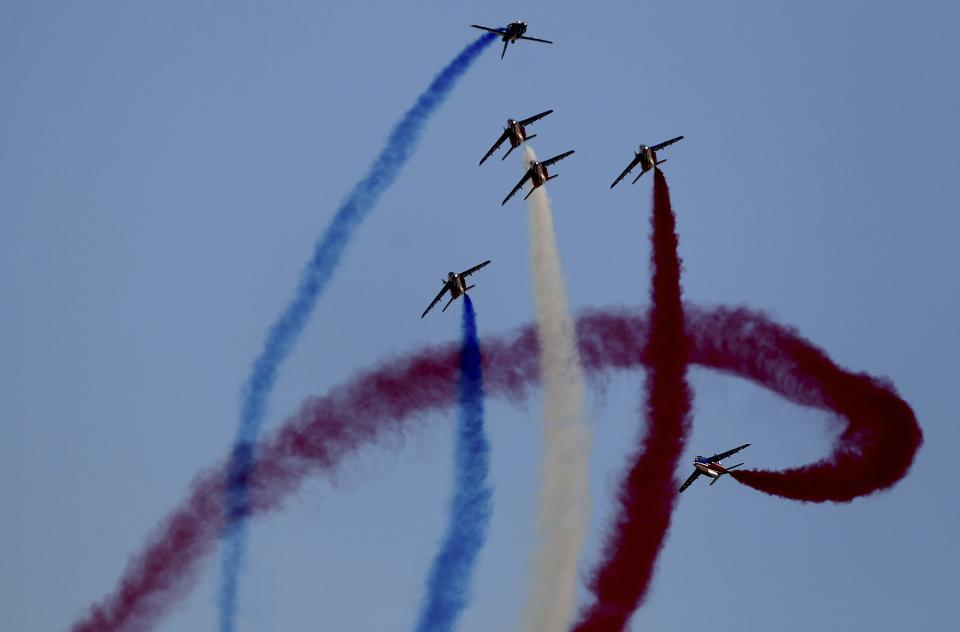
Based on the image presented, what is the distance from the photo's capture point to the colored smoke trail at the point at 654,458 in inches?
2329

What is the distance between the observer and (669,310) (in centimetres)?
6347

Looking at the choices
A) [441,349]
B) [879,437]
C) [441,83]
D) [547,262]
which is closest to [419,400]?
[441,349]

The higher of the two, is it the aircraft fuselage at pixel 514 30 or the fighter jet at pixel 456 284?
the aircraft fuselage at pixel 514 30

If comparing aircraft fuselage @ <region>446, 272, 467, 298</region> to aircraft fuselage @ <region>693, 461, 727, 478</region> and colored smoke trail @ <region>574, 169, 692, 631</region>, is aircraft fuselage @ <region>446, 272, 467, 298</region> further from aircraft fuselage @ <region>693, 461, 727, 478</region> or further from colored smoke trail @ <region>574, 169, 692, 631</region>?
aircraft fuselage @ <region>693, 461, 727, 478</region>

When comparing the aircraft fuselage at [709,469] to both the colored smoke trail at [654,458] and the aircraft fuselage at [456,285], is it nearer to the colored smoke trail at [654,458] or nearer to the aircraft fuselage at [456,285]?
the colored smoke trail at [654,458]

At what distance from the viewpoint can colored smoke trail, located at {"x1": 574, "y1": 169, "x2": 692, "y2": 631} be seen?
59.2m

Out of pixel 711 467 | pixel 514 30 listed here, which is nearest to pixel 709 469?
pixel 711 467

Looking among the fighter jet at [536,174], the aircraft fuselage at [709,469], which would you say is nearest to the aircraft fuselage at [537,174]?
the fighter jet at [536,174]

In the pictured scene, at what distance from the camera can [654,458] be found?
200ft

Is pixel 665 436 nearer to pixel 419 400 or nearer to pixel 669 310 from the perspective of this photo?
pixel 669 310

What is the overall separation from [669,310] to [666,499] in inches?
285

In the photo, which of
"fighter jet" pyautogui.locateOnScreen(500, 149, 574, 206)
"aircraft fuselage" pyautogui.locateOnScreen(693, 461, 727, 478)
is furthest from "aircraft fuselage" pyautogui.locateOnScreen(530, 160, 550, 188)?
"aircraft fuselage" pyautogui.locateOnScreen(693, 461, 727, 478)

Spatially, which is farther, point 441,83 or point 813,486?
point 441,83

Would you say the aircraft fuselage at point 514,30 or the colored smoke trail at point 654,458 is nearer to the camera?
the colored smoke trail at point 654,458
